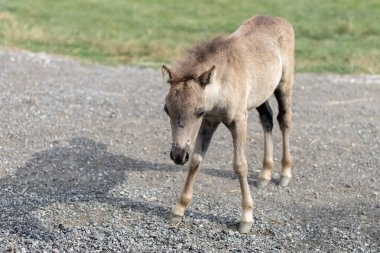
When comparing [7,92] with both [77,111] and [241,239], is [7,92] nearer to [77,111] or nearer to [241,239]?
[77,111]

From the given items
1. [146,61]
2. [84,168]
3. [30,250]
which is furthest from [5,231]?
[146,61]

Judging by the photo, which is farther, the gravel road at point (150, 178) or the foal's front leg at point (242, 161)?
the foal's front leg at point (242, 161)

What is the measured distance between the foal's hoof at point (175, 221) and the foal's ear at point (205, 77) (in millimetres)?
1700

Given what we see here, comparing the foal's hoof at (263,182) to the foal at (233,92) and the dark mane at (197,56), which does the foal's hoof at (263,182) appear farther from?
the dark mane at (197,56)

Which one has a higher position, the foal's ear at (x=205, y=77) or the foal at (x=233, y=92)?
the foal's ear at (x=205, y=77)

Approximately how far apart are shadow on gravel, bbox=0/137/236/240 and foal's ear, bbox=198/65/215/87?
180 centimetres

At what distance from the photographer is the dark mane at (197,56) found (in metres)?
6.95

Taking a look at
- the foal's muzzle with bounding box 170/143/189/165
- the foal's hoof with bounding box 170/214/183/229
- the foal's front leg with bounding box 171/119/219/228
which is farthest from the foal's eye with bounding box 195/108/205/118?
the foal's hoof with bounding box 170/214/183/229

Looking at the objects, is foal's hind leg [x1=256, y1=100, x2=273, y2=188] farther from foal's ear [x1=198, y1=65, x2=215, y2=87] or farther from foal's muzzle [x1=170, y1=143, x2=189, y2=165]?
foal's muzzle [x1=170, y1=143, x2=189, y2=165]

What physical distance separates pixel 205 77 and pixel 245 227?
1876 mm

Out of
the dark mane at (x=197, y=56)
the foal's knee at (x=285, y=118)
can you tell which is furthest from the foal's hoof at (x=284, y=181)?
the dark mane at (x=197, y=56)

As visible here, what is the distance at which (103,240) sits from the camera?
7.17 meters

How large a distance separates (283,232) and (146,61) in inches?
437

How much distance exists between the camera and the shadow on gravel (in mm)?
7723
